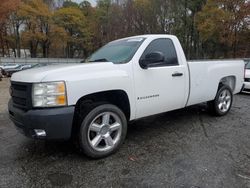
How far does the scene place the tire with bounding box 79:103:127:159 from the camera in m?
3.12

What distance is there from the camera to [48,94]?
2805mm

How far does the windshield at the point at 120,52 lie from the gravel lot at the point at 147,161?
1.45 meters

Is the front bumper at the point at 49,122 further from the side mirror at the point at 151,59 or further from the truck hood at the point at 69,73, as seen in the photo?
the side mirror at the point at 151,59

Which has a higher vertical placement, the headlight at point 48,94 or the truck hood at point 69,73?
the truck hood at point 69,73

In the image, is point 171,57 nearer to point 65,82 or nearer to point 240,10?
point 65,82

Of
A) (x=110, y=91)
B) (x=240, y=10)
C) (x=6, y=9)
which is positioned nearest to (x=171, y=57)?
(x=110, y=91)

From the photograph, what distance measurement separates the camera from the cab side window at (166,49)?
393 centimetres

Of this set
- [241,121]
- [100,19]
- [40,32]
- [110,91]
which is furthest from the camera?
[100,19]

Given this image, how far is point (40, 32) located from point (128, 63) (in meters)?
43.1

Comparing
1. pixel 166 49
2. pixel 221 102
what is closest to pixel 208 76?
pixel 221 102

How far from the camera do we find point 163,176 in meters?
2.82

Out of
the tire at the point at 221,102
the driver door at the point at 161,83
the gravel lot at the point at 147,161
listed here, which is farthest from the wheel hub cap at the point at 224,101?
the driver door at the point at 161,83

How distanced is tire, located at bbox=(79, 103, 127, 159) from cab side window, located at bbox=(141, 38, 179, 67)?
4.02 ft

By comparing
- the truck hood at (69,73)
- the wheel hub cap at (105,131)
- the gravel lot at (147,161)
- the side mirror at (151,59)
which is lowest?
the gravel lot at (147,161)
